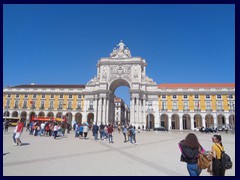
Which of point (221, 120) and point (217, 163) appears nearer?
point (217, 163)

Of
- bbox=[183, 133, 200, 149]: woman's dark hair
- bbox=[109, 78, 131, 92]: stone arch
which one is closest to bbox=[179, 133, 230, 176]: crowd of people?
bbox=[183, 133, 200, 149]: woman's dark hair

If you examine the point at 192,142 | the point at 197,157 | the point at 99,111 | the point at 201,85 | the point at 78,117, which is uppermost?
the point at 201,85

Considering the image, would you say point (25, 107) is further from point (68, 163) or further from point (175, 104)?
point (68, 163)

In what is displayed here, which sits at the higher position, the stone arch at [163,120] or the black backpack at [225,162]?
the black backpack at [225,162]

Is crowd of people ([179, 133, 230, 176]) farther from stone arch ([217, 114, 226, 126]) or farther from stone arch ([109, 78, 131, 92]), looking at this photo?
stone arch ([217, 114, 226, 126])

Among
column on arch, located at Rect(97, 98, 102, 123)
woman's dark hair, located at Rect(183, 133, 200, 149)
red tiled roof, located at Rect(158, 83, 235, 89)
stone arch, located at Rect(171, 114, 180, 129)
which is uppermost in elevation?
red tiled roof, located at Rect(158, 83, 235, 89)

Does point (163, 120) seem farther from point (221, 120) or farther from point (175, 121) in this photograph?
point (221, 120)

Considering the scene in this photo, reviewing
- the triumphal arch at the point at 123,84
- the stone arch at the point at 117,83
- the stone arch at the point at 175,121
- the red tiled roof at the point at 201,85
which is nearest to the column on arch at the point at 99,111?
the triumphal arch at the point at 123,84

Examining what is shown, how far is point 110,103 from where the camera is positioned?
193 feet

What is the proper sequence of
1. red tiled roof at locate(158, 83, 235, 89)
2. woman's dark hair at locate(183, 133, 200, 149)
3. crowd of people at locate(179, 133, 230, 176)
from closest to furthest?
crowd of people at locate(179, 133, 230, 176)
woman's dark hair at locate(183, 133, 200, 149)
red tiled roof at locate(158, 83, 235, 89)

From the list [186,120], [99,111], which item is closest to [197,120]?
[186,120]

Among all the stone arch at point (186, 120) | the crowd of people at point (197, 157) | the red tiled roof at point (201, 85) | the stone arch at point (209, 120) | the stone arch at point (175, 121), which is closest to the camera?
the crowd of people at point (197, 157)

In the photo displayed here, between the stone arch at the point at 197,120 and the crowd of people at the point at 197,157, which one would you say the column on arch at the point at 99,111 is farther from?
the crowd of people at the point at 197,157

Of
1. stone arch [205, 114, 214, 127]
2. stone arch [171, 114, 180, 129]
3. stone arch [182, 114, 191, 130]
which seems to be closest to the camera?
stone arch [205, 114, 214, 127]
